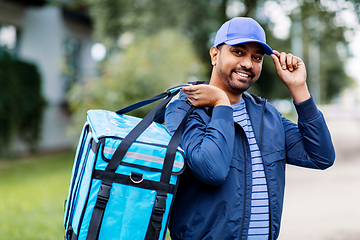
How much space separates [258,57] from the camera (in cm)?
197

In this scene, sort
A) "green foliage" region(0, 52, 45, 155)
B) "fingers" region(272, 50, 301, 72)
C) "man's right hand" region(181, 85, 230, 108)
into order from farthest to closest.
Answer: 1. "green foliage" region(0, 52, 45, 155)
2. "fingers" region(272, 50, 301, 72)
3. "man's right hand" region(181, 85, 230, 108)

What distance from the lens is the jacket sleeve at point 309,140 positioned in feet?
6.21

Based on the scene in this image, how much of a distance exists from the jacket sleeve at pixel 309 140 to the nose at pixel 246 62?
1.04ft

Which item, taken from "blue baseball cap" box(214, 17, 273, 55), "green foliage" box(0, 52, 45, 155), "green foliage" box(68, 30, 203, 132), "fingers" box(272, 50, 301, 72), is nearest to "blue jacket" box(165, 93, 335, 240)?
"fingers" box(272, 50, 301, 72)

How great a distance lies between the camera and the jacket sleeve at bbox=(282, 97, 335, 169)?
1.89m

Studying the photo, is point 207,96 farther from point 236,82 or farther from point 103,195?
point 103,195

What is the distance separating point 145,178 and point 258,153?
0.60 meters

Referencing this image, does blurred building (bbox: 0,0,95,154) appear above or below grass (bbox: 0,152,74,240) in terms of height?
above

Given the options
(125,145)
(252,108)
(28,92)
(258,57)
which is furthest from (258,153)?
(28,92)

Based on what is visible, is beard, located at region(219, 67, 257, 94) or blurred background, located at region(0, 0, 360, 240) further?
blurred background, located at region(0, 0, 360, 240)

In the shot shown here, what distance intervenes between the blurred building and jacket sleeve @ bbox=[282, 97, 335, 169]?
13180 millimetres

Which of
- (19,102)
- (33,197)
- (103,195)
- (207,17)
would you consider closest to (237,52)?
(103,195)

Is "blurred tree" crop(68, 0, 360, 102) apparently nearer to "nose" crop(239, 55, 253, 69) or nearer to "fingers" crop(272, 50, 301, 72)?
"fingers" crop(272, 50, 301, 72)

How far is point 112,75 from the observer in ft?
28.7
